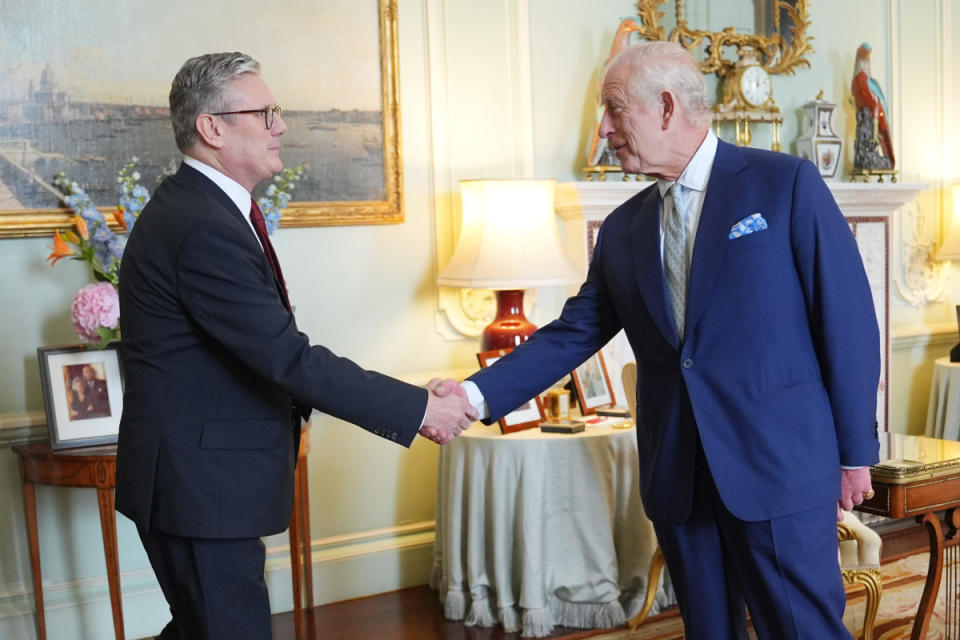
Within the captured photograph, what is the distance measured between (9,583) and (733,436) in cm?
271

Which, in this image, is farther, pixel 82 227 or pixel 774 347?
pixel 82 227

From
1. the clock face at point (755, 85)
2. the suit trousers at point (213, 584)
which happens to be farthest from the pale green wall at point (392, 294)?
the suit trousers at point (213, 584)

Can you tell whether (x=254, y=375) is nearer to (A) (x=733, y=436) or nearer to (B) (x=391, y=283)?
(A) (x=733, y=436)

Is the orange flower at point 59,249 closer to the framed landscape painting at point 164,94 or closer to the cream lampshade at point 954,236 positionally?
the framed landscape painting at point 164,94

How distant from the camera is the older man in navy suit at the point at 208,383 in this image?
210cm

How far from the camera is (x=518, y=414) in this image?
12.3 feet

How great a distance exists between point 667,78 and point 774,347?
637 mm

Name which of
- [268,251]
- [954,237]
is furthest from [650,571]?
[954,237]

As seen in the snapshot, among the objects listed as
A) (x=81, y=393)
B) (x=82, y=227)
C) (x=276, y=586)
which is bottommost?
(x=276, y=586)

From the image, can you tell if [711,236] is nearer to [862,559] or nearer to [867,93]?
[862,559]

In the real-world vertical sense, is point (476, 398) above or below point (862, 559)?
above

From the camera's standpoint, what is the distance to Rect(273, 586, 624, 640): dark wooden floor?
12.0 ft

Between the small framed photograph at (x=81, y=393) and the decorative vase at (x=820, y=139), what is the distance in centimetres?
342

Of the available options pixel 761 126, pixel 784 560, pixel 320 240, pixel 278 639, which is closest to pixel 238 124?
pixel 784 560
